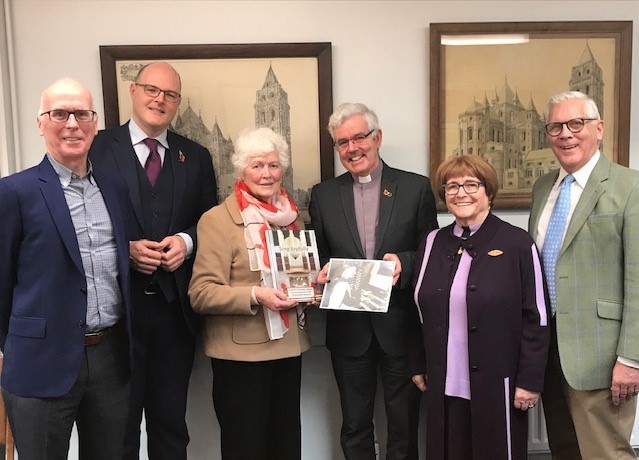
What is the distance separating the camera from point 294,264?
2.00 metres

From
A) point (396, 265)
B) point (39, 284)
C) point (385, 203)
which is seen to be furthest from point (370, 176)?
point (39, 284)

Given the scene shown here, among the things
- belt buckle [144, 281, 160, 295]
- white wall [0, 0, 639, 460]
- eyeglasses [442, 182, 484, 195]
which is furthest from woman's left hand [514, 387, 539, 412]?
belt buckle [144, 281, 160, 295]

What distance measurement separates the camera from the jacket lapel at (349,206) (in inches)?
83.4

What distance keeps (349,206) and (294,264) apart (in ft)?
1.18

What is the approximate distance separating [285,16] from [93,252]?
149cm

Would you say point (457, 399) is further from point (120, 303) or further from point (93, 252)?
point (93, 252)

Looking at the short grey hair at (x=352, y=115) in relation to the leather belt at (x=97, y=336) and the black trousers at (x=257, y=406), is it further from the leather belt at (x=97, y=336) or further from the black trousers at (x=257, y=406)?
the leather belt at (x=97, y=336)

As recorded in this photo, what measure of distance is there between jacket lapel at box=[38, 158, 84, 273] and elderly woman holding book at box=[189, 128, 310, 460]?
0.52 m

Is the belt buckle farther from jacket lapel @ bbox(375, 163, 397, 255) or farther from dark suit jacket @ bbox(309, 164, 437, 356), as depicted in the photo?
jacket lapel @ bbox(375, 163, 397, 255)

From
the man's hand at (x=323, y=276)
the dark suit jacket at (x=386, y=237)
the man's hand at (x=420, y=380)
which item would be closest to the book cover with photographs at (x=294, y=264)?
the man's hand at (x=323, y=276)

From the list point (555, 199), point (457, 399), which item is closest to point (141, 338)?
point (457, 399)

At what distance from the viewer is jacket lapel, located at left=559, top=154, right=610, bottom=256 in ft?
5.82

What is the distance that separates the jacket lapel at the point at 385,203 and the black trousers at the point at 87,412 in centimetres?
103

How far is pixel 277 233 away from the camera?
201 centimetres
